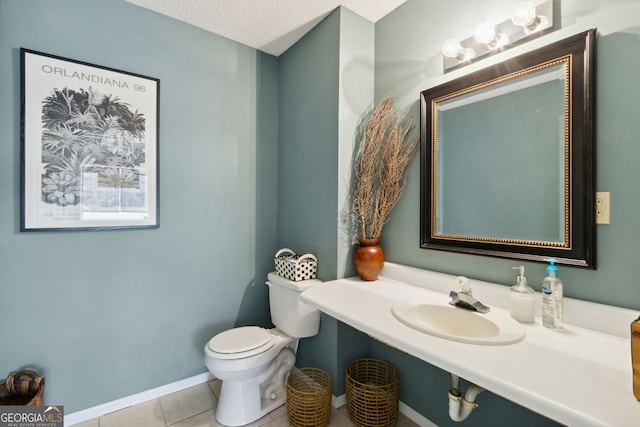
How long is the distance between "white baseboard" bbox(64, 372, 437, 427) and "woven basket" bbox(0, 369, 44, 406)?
24cm

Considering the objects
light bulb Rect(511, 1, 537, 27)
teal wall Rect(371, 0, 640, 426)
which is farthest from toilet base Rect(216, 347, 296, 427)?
light bulb Rect(511, 1, 537, 27)

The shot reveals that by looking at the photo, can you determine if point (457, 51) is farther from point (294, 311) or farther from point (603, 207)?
point (294, 311)

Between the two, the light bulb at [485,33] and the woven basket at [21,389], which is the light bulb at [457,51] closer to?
the light bulb at [485,33]

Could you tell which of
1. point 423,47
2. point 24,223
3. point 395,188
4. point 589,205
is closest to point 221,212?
point 24,223

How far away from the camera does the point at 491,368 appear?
0.80 meters

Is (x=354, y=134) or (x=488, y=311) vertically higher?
(x=354, y=134)

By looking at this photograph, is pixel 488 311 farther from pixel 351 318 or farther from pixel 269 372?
pixel 269 372

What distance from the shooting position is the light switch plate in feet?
3.36

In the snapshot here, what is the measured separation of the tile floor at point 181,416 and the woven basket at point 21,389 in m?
0.32

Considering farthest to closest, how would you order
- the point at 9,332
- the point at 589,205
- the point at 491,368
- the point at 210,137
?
1. the point at 210,137
2. the point at 9,332
3. the point at 589,205
4. the point at 491,368

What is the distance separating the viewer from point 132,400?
177 centimetres

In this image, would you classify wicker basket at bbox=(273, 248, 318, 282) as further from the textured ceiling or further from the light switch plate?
the textured ceiling

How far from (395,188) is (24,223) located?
1942mm

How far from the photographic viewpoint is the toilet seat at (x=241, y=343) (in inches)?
61.4
